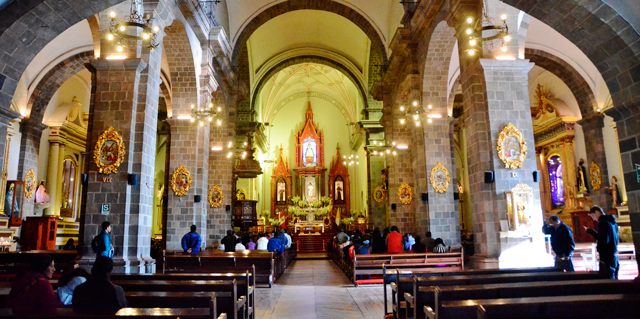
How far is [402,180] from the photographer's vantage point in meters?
14.8

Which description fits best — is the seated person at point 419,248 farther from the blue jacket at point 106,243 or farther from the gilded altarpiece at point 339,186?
the gilded altarpiece at point 339,186

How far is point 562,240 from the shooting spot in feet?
19.6

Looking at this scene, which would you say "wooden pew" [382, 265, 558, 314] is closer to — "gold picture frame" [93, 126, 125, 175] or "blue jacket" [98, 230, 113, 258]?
"blue jacket" [98, 230, 113, 258]

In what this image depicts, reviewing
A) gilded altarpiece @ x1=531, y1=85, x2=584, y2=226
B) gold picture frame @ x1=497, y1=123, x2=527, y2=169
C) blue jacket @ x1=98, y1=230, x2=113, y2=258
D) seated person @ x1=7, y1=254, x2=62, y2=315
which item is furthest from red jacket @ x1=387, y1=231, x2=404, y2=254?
gilded altarpiece @ x1=531, y1=85, x2=584, y2=226

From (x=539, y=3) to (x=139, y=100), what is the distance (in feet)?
21.7

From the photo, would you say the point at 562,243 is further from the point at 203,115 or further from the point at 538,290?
the point at 203,115

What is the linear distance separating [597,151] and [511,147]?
28.3 feet

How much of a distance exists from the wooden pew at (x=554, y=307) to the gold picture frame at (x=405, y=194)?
10.6 metres

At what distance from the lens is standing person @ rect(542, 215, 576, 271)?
5.88 meters

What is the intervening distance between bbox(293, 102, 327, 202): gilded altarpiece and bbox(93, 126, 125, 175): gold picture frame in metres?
21.1

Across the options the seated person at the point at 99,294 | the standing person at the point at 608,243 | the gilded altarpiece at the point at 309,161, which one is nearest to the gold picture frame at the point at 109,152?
the seated person at the point at 99,294

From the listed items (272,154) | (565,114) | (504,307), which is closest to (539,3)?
(504,307)

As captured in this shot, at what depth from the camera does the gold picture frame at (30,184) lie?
43.5 ft

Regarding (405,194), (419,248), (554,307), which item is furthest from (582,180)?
(554,307)
